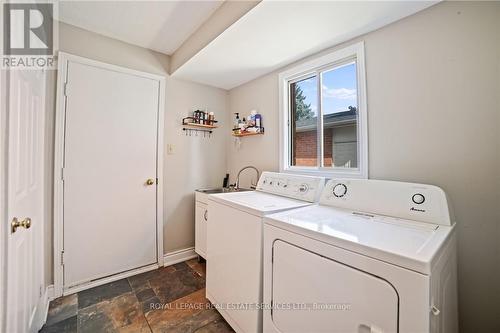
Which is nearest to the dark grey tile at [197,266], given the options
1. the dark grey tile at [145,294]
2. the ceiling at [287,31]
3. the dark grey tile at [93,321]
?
the dark grey tile at [145,294]

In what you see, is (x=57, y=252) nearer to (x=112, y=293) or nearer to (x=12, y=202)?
(x=112, y=293)

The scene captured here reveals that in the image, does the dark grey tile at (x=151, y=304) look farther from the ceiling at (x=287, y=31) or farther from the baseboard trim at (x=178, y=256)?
the ceiling at (x=287, y=31)

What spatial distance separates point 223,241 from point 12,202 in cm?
116

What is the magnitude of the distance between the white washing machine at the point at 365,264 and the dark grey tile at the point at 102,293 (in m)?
1.52

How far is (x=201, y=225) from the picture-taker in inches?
94.1

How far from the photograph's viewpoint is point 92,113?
1983 millimetres

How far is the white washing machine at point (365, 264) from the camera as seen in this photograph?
0.71 meters

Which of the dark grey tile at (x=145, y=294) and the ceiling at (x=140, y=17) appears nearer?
the ceiling at (x=140, y=17)

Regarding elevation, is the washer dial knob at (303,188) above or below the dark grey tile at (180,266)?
above

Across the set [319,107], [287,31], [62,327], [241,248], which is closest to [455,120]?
[319,107]

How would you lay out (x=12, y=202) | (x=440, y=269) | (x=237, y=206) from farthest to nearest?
(x=237, y=206) < (x=12, y=202) < (x=440, y=269)

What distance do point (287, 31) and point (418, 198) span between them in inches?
56.5

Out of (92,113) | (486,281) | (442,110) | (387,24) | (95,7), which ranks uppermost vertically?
(95,7)

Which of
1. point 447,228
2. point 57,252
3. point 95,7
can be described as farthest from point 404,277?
point 95,7
